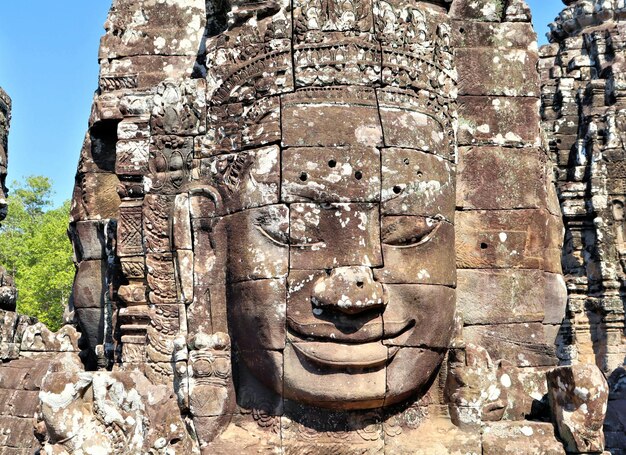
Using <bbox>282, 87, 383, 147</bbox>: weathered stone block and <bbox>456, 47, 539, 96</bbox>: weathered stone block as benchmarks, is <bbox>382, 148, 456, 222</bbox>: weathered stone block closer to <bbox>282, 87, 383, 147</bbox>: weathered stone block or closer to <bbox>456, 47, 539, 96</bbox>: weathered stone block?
<bbox>282, 87, 383, 147</bbox>: weathered stone block

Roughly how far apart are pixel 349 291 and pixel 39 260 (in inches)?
1116

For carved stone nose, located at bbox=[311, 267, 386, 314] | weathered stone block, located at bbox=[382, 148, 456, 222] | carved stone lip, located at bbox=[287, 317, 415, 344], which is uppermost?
weathered stone block, located at bbox=[382, 148, 456, 222]

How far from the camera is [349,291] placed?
6.38 metres

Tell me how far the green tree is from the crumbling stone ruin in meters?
24.1

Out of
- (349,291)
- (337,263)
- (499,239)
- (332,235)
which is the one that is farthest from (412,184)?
(499,239)

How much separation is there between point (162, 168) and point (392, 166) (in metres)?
1.81

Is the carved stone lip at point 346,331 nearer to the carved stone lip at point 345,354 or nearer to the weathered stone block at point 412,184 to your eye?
the carved stone lip at point 345,354

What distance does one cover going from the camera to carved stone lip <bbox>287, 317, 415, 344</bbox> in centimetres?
645

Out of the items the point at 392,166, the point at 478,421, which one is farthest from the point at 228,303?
the point at 478,421

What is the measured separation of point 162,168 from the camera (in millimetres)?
7289

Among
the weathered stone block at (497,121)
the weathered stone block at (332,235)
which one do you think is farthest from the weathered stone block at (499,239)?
the weathered stone block at (332,235)

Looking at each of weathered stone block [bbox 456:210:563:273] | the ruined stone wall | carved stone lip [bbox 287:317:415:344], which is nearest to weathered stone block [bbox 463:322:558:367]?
weathered stone block [bbox 456:210:563:273]

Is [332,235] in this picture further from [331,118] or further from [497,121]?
[497,121]

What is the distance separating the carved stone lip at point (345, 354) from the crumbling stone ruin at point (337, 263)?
14 mm
